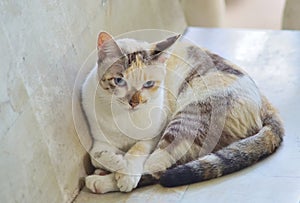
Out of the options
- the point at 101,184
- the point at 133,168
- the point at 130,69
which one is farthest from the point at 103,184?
the point at 130,69

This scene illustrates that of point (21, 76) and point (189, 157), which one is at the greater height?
point (21, 76)

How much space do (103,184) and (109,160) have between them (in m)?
0.08

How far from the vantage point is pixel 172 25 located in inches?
102

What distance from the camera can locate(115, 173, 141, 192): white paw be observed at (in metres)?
1.74

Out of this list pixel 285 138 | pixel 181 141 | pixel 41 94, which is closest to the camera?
pixel 41 94

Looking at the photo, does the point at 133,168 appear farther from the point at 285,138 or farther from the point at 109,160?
the point at 285,138

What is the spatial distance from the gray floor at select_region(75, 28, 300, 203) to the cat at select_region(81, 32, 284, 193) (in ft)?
0.10

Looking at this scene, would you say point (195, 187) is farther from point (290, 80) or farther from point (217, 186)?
point (290, 80)

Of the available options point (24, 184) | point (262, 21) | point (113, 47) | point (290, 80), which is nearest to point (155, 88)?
point (113, 47)

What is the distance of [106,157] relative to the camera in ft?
5.94

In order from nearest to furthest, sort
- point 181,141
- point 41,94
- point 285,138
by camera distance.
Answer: point 41,94 < point 181,141 < point 285,138

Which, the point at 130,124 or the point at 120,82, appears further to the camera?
the point at 130,124

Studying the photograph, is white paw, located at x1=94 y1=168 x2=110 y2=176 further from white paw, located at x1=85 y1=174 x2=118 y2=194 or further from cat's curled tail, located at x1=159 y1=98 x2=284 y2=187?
cat's curled tail, located at x1=159 y1=98 x2=284 y2=187

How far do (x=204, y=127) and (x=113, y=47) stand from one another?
39 centimetres
